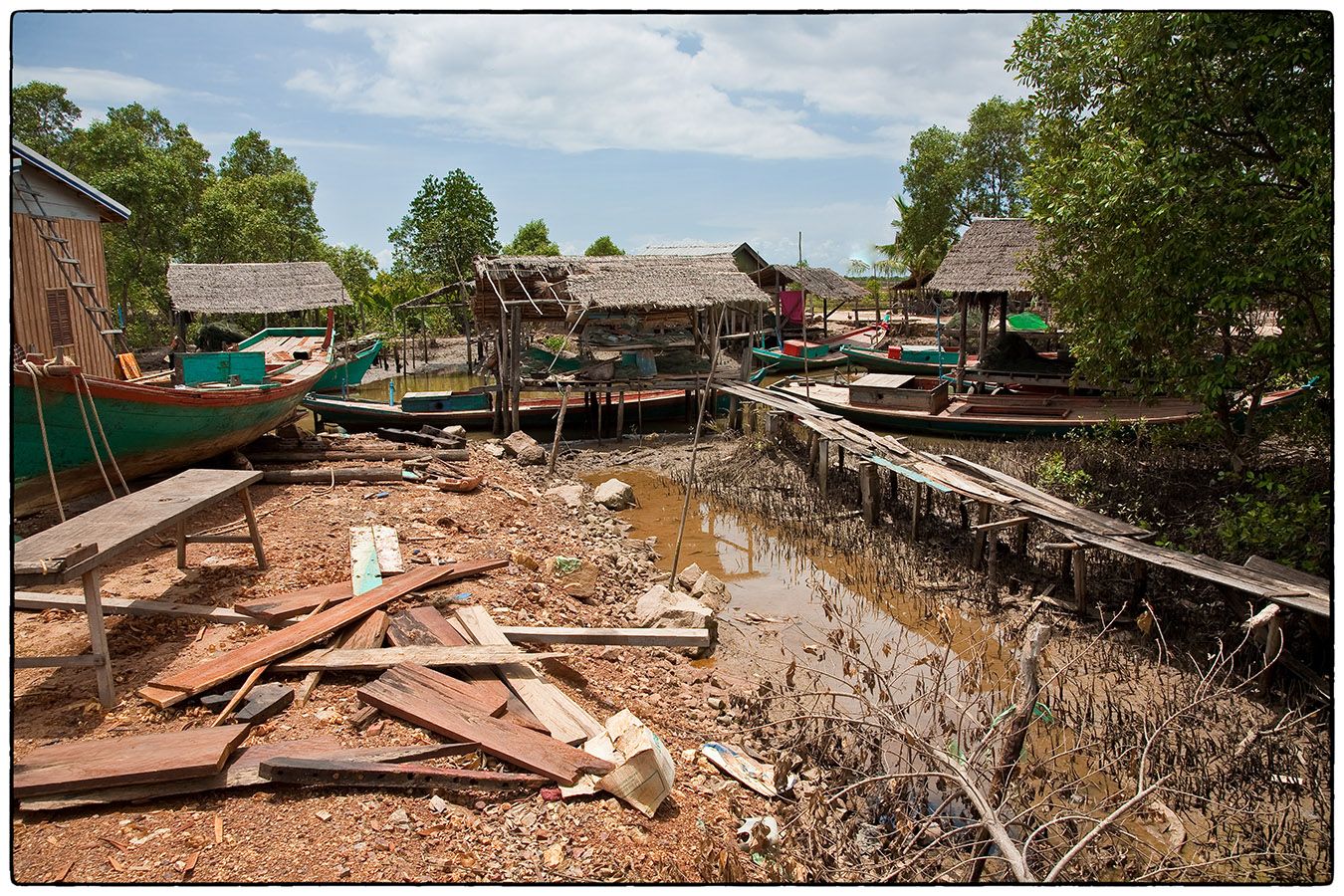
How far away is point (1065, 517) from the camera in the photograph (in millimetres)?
8680

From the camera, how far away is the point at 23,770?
12.6ft

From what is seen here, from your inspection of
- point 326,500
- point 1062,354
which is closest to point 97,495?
point 326,500

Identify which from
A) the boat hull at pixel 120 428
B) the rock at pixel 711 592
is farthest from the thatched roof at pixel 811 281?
the boat hull at pixel 120 428

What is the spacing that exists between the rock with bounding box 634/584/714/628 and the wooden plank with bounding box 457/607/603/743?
217 centimetres

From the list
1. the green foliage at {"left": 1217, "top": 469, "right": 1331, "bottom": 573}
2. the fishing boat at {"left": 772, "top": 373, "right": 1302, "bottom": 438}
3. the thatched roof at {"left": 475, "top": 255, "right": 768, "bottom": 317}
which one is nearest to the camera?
the green foliage at {"left": 1217, "top": 469, "right": 1331, "bottom": 573}

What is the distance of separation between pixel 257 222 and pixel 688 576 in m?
26.9

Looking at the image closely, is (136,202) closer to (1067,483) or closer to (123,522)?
(123,522)

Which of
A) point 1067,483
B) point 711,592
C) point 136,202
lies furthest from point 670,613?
point 136,202

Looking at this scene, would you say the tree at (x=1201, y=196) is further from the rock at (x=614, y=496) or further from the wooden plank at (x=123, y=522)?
the wooden plank at (x=123, y=522)

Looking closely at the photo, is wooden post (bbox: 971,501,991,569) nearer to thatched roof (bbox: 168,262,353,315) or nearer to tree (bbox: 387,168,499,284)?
thatched roof (bbox: 168,262,353,315)

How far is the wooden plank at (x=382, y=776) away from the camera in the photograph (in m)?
4.02

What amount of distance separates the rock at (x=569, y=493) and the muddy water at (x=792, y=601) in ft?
2.89

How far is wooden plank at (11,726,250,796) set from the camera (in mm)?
3766

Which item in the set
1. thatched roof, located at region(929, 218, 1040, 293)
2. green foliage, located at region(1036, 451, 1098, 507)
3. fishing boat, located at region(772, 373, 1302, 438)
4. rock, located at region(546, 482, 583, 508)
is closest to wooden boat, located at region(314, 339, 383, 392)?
rock, located at region(546, 482, 583, 508)
